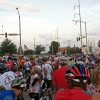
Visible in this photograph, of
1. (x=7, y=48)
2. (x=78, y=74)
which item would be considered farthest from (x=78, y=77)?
(x=7, y=48)

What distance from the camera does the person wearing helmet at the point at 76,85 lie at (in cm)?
359

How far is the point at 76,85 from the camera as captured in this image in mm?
3881

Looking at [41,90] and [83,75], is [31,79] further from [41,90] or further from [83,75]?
[83,75]

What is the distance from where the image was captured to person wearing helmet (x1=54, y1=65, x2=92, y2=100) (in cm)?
359

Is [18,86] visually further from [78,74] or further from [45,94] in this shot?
[45,94]

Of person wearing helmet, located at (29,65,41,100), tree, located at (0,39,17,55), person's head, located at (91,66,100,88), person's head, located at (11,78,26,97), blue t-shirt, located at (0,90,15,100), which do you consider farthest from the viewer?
tree, located at (0,39,17,55)

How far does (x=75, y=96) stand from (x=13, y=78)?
3404 millimetres

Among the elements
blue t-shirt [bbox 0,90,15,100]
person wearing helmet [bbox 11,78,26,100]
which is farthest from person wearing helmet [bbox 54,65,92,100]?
person wearing helmet [bbox 11,78,26,100]

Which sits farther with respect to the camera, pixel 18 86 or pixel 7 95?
pixel 18 86

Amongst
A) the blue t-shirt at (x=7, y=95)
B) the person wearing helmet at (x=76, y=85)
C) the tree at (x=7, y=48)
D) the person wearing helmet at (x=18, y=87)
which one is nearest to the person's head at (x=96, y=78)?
the person wearing helmet at (x=76, y=85)

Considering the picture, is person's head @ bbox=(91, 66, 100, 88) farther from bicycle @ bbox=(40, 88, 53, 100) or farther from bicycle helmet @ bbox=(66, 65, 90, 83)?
bicycle @ bbox=(40, 88, 53, 100)

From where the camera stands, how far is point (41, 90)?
1205 centimetres

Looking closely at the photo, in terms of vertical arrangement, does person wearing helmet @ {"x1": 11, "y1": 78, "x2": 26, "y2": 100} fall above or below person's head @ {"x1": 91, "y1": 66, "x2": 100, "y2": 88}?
below

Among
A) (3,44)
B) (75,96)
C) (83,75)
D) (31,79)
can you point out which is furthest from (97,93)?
(3,44)
